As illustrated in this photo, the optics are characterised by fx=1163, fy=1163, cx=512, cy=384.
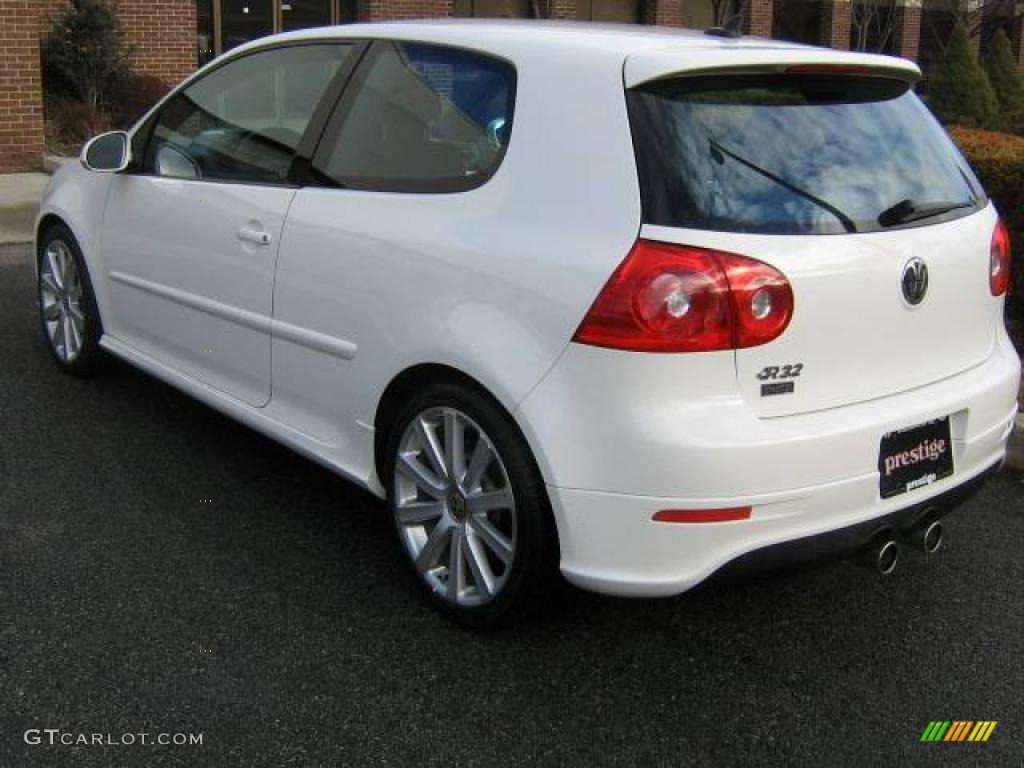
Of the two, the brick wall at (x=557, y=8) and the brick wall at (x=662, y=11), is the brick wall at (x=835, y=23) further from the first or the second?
the brick wall at (x=557, y=8)

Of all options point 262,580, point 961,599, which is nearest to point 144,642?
point 262,580

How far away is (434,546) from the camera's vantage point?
3.42m

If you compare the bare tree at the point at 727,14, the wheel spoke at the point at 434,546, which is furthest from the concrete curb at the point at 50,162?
the wheel spoke at the point at 434,546

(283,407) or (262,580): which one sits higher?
(283,407)

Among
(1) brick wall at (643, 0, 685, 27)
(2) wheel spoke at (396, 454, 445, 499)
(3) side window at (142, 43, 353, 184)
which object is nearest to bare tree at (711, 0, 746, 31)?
(1) brick wall at (643, 0, 685, 27)

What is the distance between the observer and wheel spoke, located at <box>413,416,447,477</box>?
3.34m

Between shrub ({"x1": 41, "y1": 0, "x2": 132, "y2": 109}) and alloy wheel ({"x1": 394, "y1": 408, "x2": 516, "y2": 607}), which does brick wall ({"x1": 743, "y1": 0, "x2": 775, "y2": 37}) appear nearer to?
shrub ({"x1": 41, "y1": 0, "x2": 132, "y2": 109})

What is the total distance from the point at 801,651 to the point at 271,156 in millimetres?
2384

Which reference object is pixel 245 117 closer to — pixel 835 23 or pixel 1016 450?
pixel 1016 450

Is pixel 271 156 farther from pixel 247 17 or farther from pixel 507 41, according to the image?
pixel 247 17

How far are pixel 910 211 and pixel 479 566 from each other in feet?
5.04

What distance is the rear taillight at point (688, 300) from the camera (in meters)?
2.76

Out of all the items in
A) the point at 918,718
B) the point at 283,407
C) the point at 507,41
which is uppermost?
the point at 507,41

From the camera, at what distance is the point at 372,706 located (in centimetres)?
300
